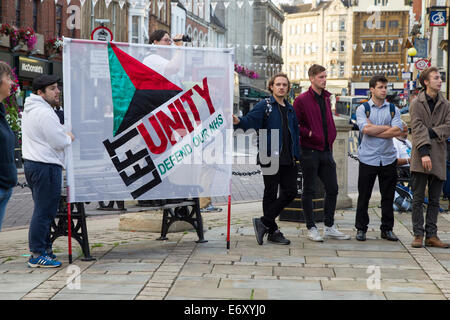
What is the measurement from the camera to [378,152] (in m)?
7.68

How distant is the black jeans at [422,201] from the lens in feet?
24.3

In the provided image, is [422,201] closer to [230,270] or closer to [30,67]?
[230,270]

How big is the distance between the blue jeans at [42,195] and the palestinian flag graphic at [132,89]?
0.73m

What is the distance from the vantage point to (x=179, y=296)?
503cm

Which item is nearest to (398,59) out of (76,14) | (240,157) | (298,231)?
(76,14)

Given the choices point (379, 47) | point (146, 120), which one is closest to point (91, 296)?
point (146, 120)

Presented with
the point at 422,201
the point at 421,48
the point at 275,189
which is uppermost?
the point at 421,48

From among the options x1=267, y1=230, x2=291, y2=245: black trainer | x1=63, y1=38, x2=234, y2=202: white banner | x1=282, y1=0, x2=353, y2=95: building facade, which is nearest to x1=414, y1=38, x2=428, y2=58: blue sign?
x1=267, y1=230, x2=291, y2=245: black trainer

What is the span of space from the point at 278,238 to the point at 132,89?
2265 mm

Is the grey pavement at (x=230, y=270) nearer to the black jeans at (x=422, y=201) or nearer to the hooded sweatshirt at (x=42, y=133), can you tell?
the black jeans at (x=422, y=201)

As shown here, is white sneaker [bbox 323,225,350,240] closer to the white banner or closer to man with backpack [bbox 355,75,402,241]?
man with backpack [bbox 355,75,402,241]

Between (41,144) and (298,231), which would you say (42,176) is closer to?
(41,144)

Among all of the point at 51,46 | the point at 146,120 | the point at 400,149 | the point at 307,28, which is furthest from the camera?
the point at 307,28
